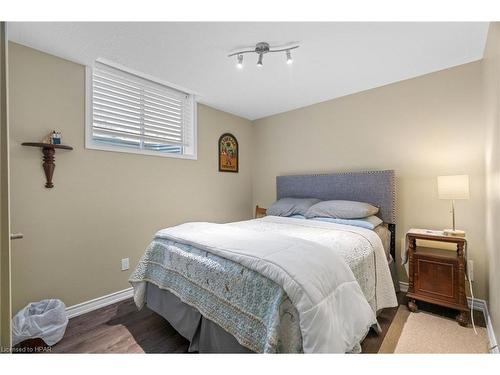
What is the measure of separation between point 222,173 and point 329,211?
169 cm

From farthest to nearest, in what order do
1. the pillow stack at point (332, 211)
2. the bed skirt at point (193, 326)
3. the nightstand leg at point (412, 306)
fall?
the pillow stack at point (332, 211)
the nightstand leg at point (412, 306)
the bed skirt at point (193, 326)

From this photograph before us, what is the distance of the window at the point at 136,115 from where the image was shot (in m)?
2.30

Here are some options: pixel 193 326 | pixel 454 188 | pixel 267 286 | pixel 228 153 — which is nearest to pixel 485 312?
pixel 454 188

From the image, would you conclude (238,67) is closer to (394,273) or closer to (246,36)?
(246,36)

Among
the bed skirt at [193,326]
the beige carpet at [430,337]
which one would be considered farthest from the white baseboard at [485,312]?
the bed skirt at [193,326]

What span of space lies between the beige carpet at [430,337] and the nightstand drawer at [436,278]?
0.20 meters

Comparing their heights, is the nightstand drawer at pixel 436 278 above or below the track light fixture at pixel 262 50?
below

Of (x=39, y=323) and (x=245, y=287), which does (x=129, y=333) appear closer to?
(x=39, y=323)

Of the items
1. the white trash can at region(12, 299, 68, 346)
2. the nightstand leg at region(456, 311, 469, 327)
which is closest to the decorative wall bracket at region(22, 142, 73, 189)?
the white trash can at region(12, 299, 68, 346)

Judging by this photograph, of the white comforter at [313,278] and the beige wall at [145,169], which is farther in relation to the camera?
the beige wall at [145,169]

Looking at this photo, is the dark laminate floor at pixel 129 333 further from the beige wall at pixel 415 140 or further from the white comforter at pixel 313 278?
the beige wall at pixel 415 140

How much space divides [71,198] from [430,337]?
3214mm

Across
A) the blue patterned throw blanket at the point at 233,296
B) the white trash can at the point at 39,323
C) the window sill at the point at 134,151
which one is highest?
the window sill at the point at 134,151

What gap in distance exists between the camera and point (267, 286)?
120 centimetres
